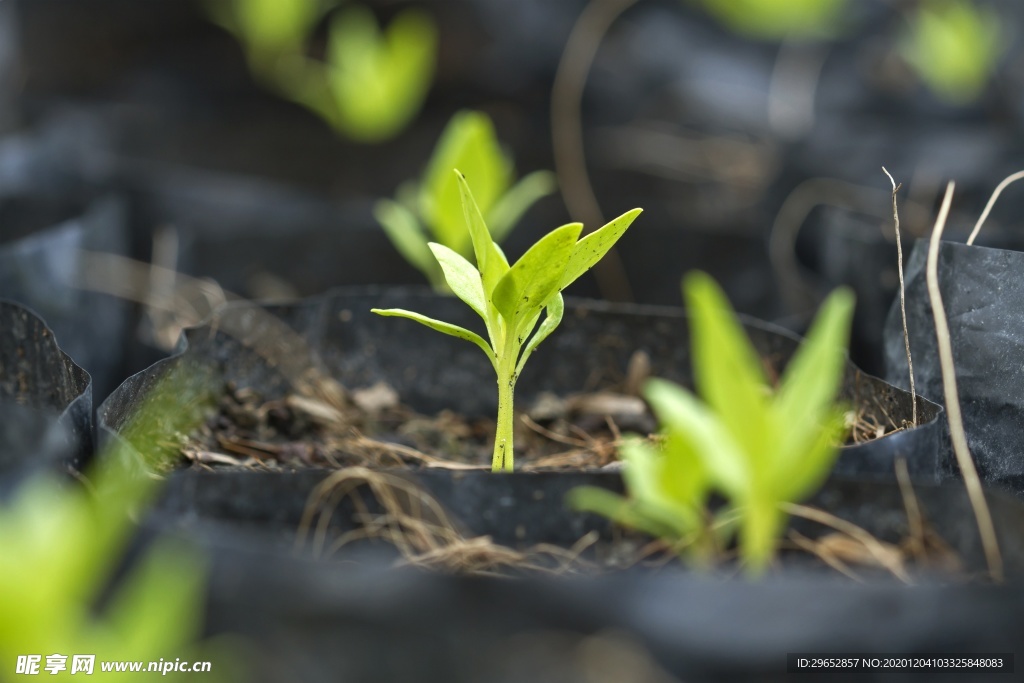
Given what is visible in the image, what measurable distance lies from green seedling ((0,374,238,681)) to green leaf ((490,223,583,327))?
24cm

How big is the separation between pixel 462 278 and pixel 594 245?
0.30 feet

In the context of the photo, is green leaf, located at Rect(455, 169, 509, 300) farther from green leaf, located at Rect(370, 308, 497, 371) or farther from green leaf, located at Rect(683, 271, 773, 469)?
green leaf, located at Rect(683, 271, 773, 469)

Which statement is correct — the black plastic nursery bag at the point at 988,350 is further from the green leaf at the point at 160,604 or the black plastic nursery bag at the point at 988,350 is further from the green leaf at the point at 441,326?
the green leaf at the point at 160,604

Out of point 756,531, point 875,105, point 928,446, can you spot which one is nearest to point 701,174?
point 875,105

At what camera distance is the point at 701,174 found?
176cm

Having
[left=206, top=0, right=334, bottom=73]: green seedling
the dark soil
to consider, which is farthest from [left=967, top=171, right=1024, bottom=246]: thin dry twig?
[left=206, top=0, right=334, bottom=73]: green seedling

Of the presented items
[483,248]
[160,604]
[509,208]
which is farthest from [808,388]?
[509,208]

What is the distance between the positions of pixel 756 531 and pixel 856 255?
0.54 meters

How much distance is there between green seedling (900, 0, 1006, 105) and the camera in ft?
5.14

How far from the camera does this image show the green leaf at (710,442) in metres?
0.45

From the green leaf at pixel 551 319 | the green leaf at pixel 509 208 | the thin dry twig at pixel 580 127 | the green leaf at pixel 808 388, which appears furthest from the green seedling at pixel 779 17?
the green leaf at pixel 808 388

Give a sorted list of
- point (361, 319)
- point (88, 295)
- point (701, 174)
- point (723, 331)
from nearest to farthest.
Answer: point (723, 331) → point (361, 319) → point (88, 295) → point (701, 174)

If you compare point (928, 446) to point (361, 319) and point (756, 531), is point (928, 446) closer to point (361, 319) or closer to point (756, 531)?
point (756, 531)

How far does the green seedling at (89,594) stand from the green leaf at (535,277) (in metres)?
0.24
